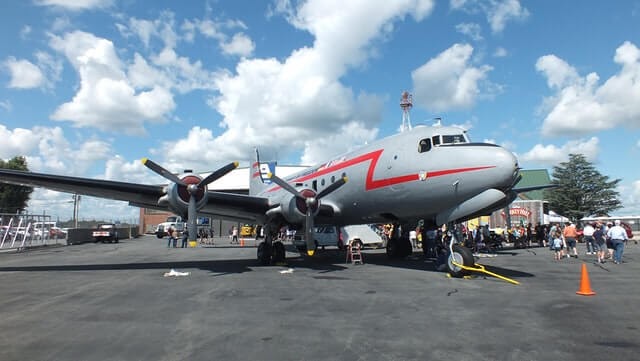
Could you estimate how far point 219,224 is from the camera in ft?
236

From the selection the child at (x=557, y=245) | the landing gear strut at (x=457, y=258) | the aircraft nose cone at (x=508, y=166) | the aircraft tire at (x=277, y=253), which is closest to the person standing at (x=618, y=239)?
the child at (x=557, y=245)

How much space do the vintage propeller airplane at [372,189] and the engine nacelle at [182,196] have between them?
0.03m

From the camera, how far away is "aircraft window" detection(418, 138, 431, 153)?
1305 centimetres

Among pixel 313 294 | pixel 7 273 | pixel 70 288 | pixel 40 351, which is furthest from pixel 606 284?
pixel 7 273

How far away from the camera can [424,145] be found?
13.2m

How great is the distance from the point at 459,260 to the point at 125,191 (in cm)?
1101

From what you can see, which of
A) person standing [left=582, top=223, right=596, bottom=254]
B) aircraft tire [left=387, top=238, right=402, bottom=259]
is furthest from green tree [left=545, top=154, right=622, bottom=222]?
aircraft tire [left=387, top=238, right=402, bottom=259]

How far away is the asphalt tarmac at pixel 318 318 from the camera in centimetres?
545

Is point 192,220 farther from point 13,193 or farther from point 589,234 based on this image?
point 13,193

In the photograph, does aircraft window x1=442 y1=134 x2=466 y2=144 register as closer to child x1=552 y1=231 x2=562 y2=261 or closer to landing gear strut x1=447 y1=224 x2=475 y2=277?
landing gear strut x1=447 y1=224 x2=475 y2=277

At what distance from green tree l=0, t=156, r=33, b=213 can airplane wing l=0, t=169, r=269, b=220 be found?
50467 mm

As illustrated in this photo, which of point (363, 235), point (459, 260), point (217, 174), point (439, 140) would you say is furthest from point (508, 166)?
point (363, 235)

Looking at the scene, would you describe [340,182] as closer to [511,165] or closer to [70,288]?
[511,165]

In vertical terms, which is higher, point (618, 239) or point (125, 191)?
point (125, 191)
